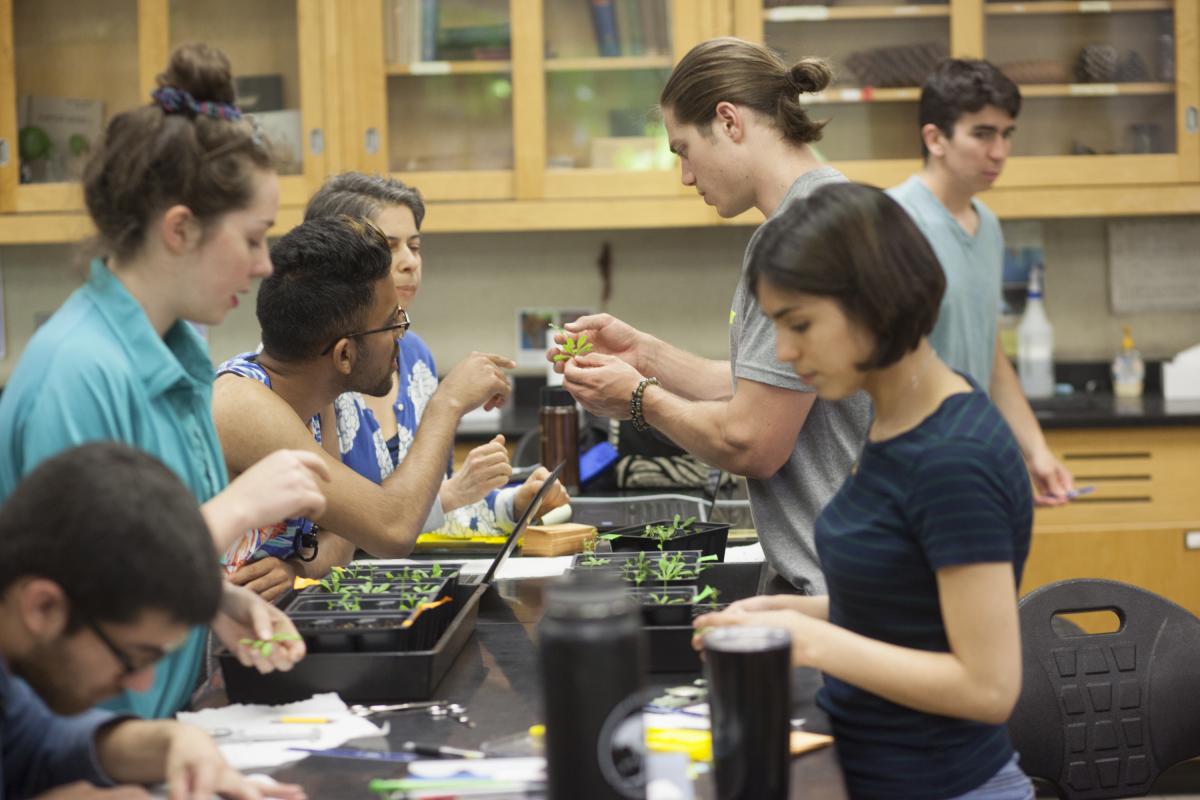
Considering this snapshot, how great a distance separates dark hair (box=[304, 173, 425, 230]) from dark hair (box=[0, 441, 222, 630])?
64.4 inches

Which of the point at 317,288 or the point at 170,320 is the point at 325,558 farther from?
the point at 170,320

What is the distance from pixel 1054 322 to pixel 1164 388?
0.46m

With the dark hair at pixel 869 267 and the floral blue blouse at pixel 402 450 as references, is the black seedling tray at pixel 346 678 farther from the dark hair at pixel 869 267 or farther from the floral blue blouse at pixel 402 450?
the floral blue blouse at pixel 402 450

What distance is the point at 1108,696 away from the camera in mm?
1858

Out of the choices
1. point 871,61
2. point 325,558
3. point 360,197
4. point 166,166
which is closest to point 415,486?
point 325,558

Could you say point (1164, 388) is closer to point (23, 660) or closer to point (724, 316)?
point (724, 316)

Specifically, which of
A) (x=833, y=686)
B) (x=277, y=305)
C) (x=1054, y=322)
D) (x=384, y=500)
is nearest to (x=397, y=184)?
(x=277, y=305)

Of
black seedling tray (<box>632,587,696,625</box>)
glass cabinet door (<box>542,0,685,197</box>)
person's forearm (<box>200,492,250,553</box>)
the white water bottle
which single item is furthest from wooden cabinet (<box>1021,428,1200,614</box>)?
person's forearm (<box>200,492,250,553</box>)

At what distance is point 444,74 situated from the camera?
171 inches

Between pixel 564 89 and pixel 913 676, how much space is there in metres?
Result: 3.31

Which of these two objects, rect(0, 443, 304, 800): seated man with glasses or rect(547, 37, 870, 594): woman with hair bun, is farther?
rect(547, 37, 870, 594): woman with hair bun

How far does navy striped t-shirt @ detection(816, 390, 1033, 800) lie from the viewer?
52.0 inches

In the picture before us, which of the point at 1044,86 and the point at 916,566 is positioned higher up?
the point at 1044,86

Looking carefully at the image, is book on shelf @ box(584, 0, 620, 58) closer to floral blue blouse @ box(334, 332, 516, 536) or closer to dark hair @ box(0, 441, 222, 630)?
floral blue blouse @ box(334, 332, 516, 536)
